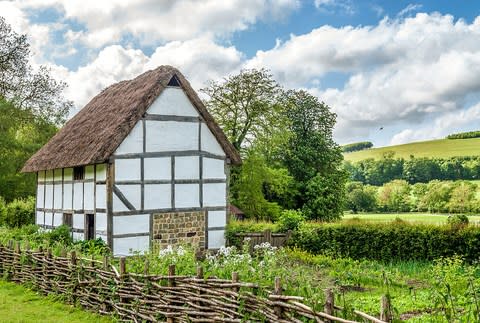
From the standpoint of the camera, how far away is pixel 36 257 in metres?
11.0

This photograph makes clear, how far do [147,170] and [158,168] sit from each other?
16.0 inches

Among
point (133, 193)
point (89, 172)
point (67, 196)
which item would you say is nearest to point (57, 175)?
point (67, 196)

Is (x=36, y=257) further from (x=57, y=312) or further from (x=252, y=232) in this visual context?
(x=252, y=232)

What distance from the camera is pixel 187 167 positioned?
1722cm

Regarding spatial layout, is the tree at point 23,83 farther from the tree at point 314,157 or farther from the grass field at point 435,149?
the grass field at point 435,149

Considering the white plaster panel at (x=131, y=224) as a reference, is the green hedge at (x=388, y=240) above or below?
below

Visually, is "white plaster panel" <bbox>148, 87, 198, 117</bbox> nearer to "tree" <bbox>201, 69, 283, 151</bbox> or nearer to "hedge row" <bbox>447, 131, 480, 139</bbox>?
"tree" <bbox>201, 69, 283, 151</bbox>

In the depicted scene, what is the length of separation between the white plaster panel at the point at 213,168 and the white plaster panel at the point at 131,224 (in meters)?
2.71

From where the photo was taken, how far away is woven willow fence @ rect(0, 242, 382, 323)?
5.71m

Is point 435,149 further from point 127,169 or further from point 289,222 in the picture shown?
point 127,169

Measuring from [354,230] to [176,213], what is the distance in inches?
233

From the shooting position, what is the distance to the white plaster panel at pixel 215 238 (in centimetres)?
1780

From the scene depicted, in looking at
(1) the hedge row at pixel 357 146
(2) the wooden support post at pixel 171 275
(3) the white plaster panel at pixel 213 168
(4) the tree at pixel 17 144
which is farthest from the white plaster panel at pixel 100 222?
(1) the hedge row at pixel 357 146

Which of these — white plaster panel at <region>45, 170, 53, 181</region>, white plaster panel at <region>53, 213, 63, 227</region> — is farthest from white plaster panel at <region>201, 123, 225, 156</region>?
white plaster panel at <region>45, 170, 53, 181</region>
